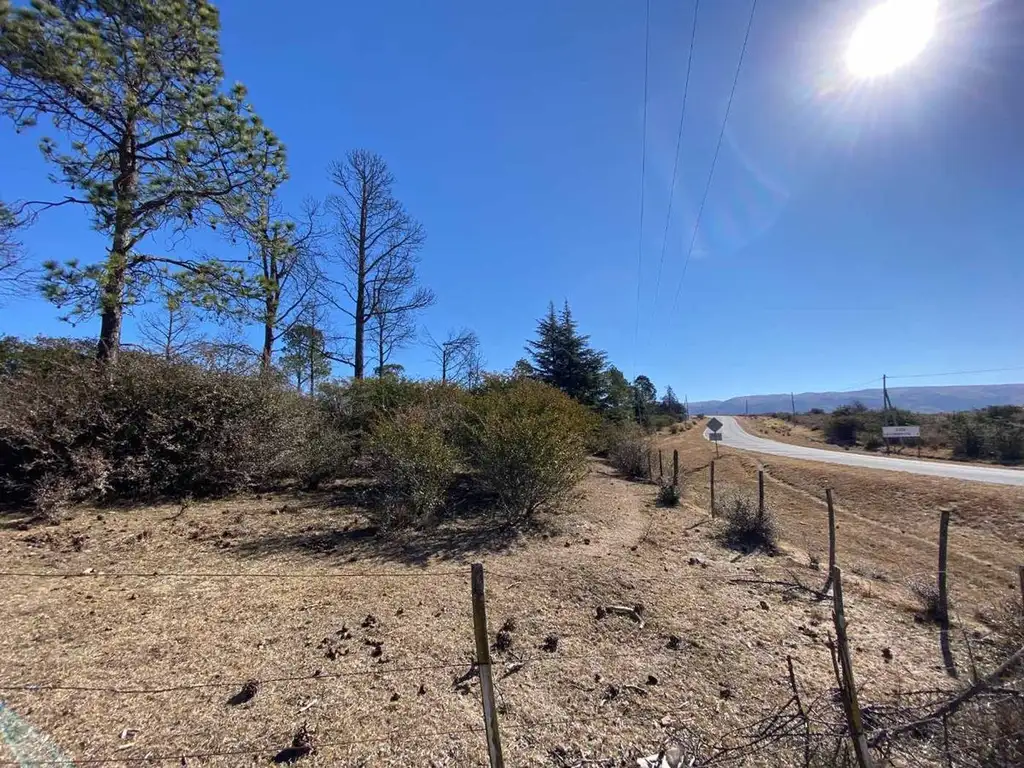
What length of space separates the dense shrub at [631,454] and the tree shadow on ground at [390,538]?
8.82 metres

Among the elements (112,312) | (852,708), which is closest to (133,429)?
(112,312)

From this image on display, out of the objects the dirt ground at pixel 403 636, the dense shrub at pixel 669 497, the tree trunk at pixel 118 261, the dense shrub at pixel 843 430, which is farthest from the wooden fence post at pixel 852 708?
the dense shrub at pixel 843 430

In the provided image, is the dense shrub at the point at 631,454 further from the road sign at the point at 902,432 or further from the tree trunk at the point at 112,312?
the road sign at the point at 902,432

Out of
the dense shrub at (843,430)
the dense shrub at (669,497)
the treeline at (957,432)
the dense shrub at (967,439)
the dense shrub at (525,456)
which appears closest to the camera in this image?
the dense shrub at (525,456)

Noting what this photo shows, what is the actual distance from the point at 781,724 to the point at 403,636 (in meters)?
2.88

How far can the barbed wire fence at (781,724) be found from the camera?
211 cm

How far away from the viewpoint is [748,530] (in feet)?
25.5

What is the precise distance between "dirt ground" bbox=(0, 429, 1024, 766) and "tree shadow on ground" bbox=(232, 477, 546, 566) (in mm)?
58

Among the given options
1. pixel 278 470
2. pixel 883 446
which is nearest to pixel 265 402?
pixel 278 470

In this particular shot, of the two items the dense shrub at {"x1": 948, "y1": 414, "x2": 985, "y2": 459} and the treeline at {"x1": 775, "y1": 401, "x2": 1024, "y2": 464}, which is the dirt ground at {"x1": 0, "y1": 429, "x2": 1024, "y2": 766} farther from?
the dense shrub at {"x1": 948, "y1": 414, "x2": 985, "y2": 459}

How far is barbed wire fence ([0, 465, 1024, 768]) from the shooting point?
211 cm

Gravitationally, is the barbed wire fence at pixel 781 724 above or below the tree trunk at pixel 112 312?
below

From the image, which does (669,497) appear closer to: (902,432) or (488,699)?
(488,699)

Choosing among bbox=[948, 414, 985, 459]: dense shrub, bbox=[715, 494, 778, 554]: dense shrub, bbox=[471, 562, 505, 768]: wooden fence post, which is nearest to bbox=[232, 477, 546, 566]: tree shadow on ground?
bbox=[715, 494, 778, 554]: dense shrub
